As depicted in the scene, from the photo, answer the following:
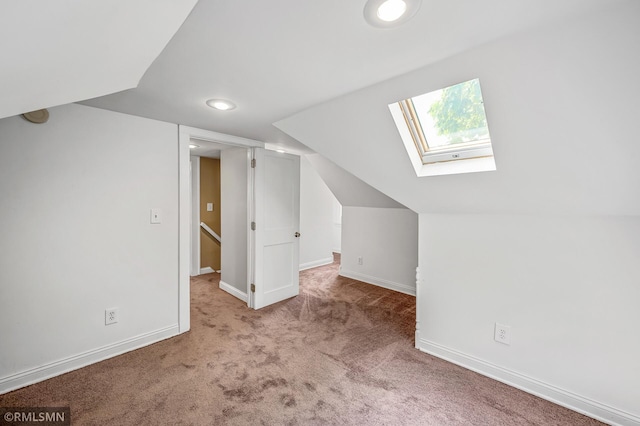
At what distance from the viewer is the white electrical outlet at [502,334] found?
2.00 m

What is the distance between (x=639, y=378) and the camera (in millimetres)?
1578

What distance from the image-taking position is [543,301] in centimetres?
187

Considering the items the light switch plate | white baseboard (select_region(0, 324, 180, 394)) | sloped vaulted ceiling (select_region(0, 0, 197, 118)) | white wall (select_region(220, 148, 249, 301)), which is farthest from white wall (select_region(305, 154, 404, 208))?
sloped vaulted ceiling (select_region(0, 0, 197, 118))

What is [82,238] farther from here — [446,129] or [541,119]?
[541,119]

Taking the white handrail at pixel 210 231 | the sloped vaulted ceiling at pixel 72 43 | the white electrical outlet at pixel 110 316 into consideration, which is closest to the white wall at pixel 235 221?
the white handrail at pixel 210 231

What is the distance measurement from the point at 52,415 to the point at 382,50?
8.92 feet

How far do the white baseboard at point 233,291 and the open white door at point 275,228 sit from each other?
0.23 meters

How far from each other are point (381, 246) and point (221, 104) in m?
3.03

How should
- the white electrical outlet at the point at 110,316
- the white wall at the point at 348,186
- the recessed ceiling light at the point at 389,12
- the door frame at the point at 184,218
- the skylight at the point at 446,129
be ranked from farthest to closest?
the white wall at the point at 348,186
the door frame at the point at 184,218
the white electrical outlet at the point at 110,316
the skylight at the point at 446,129
the recessed ceiling light at the point at 389,12

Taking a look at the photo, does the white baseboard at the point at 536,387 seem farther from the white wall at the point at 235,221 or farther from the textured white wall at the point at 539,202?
the white wall at the point at 235,221

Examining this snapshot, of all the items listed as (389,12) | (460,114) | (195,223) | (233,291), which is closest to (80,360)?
(233,291)

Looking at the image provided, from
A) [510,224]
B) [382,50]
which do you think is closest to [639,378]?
[510,224]

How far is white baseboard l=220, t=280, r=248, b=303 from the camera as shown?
348 centimetres

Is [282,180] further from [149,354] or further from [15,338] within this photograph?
[15,338]
